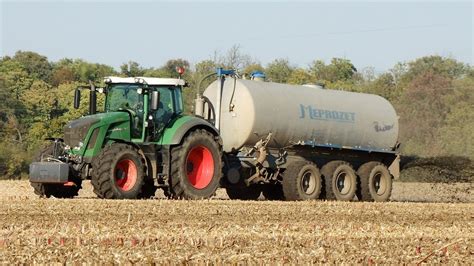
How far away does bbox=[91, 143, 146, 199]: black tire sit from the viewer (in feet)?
59.9

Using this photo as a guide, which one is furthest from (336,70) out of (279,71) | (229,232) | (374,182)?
(229,232)

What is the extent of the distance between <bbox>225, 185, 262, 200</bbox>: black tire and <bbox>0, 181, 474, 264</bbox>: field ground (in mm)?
3661

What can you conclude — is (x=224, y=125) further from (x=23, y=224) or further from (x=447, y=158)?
(x=23, y=224)

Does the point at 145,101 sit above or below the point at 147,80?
below

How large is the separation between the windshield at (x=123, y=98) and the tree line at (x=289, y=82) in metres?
13.8

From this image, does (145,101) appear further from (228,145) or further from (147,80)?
(228,145)

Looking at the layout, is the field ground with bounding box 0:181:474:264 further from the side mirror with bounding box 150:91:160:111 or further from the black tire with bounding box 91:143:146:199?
the side mirror with bounding box 150:91:160:111

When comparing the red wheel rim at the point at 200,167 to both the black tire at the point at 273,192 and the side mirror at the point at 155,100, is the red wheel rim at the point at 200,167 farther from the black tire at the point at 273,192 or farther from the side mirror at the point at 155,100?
the black tire at the point at 273,192

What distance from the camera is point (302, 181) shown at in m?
22.0

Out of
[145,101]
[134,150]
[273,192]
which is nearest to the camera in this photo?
[134,150]

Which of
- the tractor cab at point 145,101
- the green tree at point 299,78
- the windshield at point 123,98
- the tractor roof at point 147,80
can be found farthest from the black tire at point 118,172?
the green tree at point 299,78

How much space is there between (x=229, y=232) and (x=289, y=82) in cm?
4742

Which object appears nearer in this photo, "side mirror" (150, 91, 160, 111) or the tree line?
"side mirror" (150, 91, 160, 111)

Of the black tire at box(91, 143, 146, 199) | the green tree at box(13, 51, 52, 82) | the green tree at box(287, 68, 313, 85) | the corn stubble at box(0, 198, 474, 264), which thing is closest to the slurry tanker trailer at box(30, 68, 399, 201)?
the black tire at box(91, 143, 146, 199)
